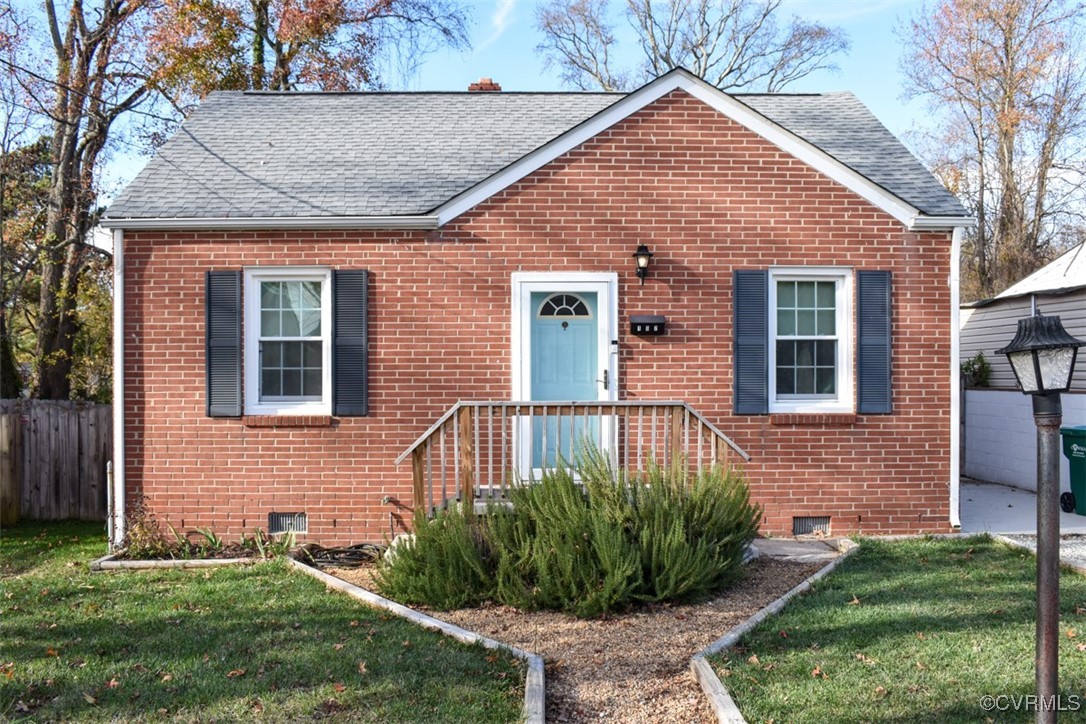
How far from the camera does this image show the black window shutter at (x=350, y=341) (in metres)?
8.98

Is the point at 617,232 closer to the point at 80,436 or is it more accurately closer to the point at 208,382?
the point at 208,382

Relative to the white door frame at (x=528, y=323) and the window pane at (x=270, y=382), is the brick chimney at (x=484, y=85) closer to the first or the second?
the white door frame at (x=528, y=323)

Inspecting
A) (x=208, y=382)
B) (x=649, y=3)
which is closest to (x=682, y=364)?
(x=208, y=382)

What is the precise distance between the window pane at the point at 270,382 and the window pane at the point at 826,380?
5.57m

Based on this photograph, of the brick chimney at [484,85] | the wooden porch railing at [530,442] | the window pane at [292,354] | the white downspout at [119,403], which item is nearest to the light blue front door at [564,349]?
the wooden porch railing at [530,442]

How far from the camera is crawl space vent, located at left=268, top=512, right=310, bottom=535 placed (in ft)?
29.9

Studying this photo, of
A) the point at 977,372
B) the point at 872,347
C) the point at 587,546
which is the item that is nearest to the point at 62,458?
the point at 587,546

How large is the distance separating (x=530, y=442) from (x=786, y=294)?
3.31m

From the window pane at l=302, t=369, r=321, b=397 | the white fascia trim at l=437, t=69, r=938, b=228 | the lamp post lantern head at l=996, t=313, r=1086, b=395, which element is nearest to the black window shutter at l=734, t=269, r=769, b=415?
the white fascia trim at l=437, t=69, r=938, b=228

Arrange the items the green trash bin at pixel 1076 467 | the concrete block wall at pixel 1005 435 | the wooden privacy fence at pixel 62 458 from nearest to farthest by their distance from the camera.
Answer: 1. the green trash bin at pixel 1076 467
2. the wooden privacy fence at pixel 62 458
3. the concrete block wall at pixel 1005 435

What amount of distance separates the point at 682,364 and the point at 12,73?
14.2 m

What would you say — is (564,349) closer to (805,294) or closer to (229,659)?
(805,294)

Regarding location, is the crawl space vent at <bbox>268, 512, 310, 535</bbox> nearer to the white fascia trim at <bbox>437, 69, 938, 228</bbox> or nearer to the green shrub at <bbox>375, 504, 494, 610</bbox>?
the green shrub at <bbox>375, 504, 494, 610</bbox>

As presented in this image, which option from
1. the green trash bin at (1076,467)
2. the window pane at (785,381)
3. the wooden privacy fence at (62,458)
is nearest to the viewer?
the window pane at (785,381)
